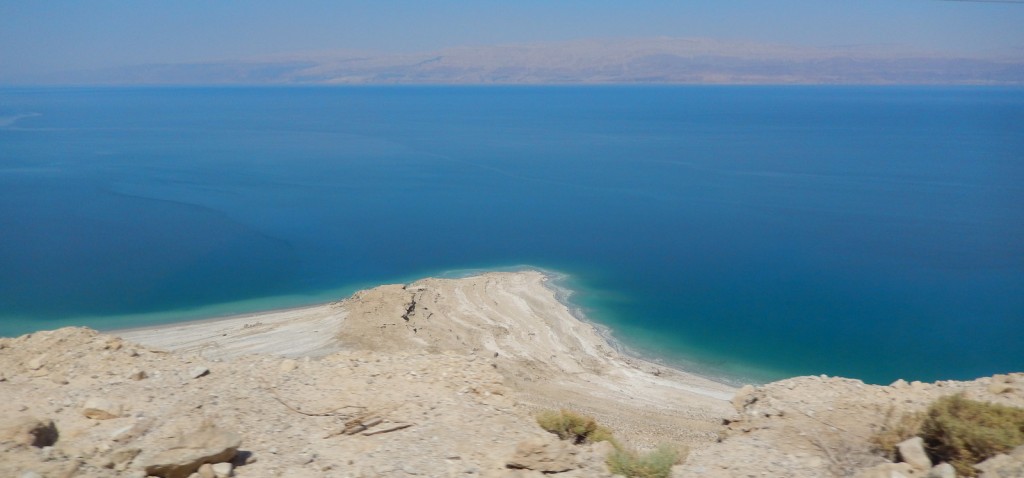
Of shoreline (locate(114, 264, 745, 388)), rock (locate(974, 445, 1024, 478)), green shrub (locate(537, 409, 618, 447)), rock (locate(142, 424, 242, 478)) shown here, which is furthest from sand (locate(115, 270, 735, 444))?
rock (locate(142, 424, 242, 478))

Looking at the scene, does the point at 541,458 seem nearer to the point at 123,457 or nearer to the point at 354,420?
the point at 354,420

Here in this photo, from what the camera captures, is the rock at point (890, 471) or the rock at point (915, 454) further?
the rock at point (915, 454)

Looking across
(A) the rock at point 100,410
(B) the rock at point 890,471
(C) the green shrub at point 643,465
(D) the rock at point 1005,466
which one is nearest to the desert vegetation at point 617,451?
(C) the green shrub at point 643,465

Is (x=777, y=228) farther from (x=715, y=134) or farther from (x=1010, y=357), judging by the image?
(x=715, y=134)

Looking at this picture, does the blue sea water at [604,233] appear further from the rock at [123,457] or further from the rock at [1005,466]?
the rock at [123,457]

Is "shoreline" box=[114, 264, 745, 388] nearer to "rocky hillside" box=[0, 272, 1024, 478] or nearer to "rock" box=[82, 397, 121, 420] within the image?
"rocky hillside" box=[0, 272, 1024, 478]

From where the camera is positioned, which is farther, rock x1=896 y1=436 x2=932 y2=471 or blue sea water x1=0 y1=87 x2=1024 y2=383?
blue sea water x1=0 y1=87 x2=1024 y2=383

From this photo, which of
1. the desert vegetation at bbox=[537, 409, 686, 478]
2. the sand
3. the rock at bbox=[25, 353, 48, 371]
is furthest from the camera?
the sand
